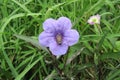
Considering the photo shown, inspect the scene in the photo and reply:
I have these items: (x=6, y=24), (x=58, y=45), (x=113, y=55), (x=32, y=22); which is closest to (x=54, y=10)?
(x=32, y=22)

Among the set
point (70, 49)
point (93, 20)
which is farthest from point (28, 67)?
point (93, 20)

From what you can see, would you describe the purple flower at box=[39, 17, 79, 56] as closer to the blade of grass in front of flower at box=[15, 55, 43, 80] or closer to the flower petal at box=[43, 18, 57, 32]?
the flower petal at box=[43, 18, 57, 32]

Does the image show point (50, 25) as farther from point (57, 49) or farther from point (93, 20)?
point (93, 20)

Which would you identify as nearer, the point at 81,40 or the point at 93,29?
the point at 81,40

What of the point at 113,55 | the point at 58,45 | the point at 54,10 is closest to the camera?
the point at 58,45

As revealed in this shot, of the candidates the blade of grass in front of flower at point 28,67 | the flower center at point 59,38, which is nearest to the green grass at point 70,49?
the blade of grass in front of flower at point 28,67

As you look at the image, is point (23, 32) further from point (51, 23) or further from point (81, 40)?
point (51, 23)

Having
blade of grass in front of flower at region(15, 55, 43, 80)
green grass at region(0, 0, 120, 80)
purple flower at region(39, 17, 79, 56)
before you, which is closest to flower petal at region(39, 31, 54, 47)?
purple flower at region(39, 17, 79, 56)
